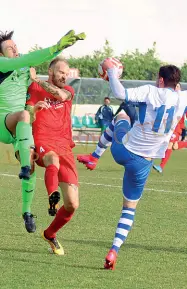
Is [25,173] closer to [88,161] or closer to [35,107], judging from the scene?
[35,107]

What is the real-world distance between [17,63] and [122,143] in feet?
4.35

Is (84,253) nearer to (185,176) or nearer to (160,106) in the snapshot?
(160,106)

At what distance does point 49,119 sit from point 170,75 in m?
1.62

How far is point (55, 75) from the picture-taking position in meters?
9.46

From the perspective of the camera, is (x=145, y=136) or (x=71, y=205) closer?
(x=145, y=136)

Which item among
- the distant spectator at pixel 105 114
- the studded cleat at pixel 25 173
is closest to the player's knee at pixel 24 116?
the studded cleat at pixel 25 173

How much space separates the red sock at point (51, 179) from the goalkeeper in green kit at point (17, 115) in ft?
0.62

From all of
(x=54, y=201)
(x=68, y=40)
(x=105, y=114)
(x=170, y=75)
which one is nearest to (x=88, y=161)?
(x=54, y=201)

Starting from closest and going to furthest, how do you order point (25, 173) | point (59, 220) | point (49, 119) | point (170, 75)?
point (170, 75) → point (25, 173) → point (59, 220) → point (49, 119)

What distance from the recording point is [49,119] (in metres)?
9.50

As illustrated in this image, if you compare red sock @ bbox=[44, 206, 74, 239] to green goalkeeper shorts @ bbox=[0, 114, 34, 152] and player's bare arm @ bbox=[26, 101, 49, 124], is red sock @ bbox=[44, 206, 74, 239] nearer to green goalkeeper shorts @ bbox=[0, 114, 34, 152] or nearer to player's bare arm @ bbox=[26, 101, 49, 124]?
green goalkeeper shorts @ bbox=[0, 114, 34, 152]

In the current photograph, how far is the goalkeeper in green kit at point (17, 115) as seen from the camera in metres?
8.95

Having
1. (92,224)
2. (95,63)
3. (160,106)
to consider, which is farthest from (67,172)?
(95,63)

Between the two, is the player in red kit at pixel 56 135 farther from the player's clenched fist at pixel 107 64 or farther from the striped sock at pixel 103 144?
the striped sock at pixel 103 144
